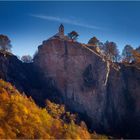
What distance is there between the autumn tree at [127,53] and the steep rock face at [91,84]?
11754mm

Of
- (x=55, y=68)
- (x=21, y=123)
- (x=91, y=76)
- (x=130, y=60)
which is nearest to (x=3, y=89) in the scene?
(x=21, y=123)

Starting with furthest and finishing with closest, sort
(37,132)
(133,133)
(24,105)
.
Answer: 1. (133,133)
2. (24,105)
3. (37,132)

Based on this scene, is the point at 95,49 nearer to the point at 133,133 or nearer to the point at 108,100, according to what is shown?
the point at 108,100

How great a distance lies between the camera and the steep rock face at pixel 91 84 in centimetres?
6744

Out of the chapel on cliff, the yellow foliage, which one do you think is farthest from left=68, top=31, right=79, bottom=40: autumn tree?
the yellow foliage

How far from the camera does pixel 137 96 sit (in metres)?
71.8

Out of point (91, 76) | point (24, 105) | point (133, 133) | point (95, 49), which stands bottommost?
point (133, 133)

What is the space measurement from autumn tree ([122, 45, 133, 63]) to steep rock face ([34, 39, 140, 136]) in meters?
11.8

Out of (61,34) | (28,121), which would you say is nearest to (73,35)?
(61,34)

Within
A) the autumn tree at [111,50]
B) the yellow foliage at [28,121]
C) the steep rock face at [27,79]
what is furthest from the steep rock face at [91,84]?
the autumn tree at [111,50]

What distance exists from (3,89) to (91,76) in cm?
1738

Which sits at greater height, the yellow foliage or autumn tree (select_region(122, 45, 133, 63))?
autumn tree (select_region(122, 45, 133, 63))

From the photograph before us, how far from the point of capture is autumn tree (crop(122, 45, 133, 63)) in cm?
8350

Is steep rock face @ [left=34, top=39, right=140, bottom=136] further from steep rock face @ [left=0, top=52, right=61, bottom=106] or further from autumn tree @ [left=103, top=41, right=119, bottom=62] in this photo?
autumn tree @ [left=103, top=41, right=119, bottom=62]
